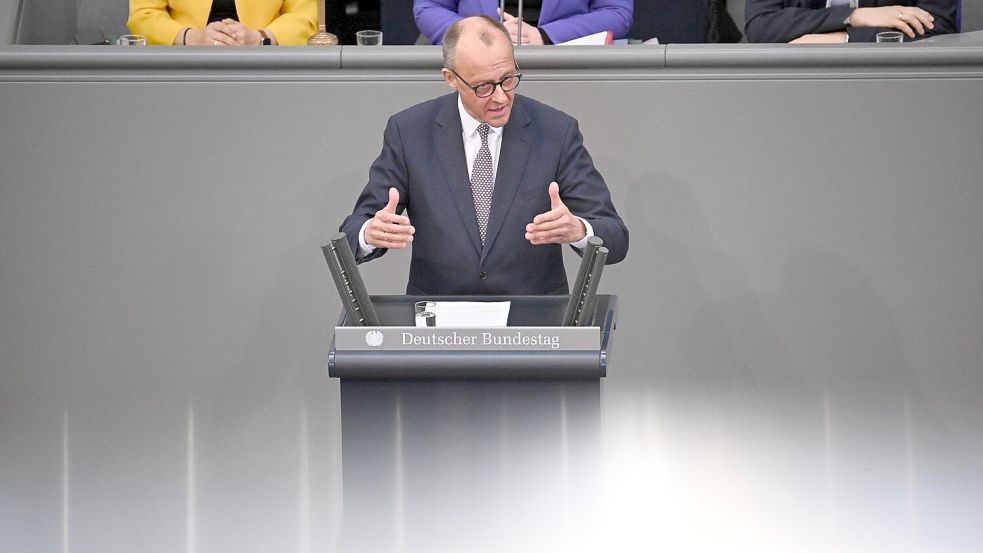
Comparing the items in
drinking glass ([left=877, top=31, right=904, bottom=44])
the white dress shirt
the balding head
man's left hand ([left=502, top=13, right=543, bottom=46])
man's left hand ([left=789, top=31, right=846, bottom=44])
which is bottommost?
the white dress shirt

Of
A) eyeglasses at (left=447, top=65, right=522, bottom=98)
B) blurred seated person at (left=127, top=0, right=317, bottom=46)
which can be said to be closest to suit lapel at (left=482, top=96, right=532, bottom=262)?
eyeglasses at (left=447, top=65, right=522, bottom=98)

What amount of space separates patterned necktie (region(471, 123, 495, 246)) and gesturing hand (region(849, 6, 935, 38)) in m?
1.31

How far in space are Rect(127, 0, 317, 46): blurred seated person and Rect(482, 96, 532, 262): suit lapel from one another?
1.15 m

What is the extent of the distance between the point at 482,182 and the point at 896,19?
1.42 m

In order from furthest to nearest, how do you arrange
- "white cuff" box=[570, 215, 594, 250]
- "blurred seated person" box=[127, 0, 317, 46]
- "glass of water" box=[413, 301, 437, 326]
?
"blurred seated person" box=[127, 0, 317, 46]
"white cuff" box=[570, 215, 594, 250]
"glass of water" box=[413, 301, 437, 326]

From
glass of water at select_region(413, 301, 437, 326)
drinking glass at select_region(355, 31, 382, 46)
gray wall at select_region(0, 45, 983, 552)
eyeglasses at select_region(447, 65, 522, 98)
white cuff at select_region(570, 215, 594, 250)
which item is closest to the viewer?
glass of water at select_region(413, 301, 437, 326)

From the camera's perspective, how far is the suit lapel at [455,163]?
2.96 meters

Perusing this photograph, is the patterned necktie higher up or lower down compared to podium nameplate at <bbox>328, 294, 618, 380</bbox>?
higher up

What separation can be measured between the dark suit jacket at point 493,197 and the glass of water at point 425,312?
0.46 m

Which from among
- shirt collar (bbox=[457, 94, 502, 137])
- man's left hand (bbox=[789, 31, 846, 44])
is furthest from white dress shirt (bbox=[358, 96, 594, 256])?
man's left hand (bbox=[789, 31, 846, 44])

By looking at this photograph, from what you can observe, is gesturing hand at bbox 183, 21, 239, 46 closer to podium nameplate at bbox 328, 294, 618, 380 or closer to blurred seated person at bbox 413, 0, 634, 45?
blurred seated person at bbox 413, 0, 634, 45

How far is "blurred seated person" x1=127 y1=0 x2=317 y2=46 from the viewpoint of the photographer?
3.91 m

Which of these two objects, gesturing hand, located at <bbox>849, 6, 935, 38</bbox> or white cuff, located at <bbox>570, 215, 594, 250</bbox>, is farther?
gesturing hand, located at <bbox>849, 6, 935, 38</bbox>

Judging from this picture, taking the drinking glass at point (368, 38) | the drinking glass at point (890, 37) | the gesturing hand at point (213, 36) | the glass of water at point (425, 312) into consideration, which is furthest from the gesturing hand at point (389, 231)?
the drinking glass at point (890, 37)
